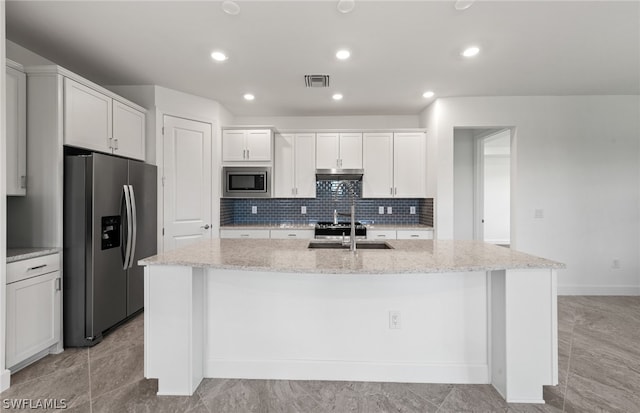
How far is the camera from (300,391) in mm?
1912

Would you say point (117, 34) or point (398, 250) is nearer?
point (398, 250)

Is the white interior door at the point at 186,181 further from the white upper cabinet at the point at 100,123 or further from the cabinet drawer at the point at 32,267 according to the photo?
the cabinet drawer at the point at 32,267

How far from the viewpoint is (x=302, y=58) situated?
2.79 m

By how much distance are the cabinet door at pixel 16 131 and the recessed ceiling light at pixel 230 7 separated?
169cm

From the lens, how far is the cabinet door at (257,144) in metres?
4.28

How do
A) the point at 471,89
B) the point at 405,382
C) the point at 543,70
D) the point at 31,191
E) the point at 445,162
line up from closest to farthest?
the point at 405,382
the point at 31,191
the point at 543,70
the point at 471,89
the point at 445,162

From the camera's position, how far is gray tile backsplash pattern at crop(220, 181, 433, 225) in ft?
15.4

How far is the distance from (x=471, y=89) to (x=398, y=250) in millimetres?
2545

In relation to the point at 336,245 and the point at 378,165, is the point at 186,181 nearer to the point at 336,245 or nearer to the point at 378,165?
the point at 336,245

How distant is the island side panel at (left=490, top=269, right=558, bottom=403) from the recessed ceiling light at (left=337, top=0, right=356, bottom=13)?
196cm

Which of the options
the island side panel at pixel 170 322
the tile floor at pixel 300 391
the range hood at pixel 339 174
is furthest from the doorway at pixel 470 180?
the island side panel at pixel 170 322

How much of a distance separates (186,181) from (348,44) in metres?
2.49

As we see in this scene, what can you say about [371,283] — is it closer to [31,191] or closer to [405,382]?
[405,382]

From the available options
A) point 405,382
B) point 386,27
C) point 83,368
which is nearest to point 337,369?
point 405,382
